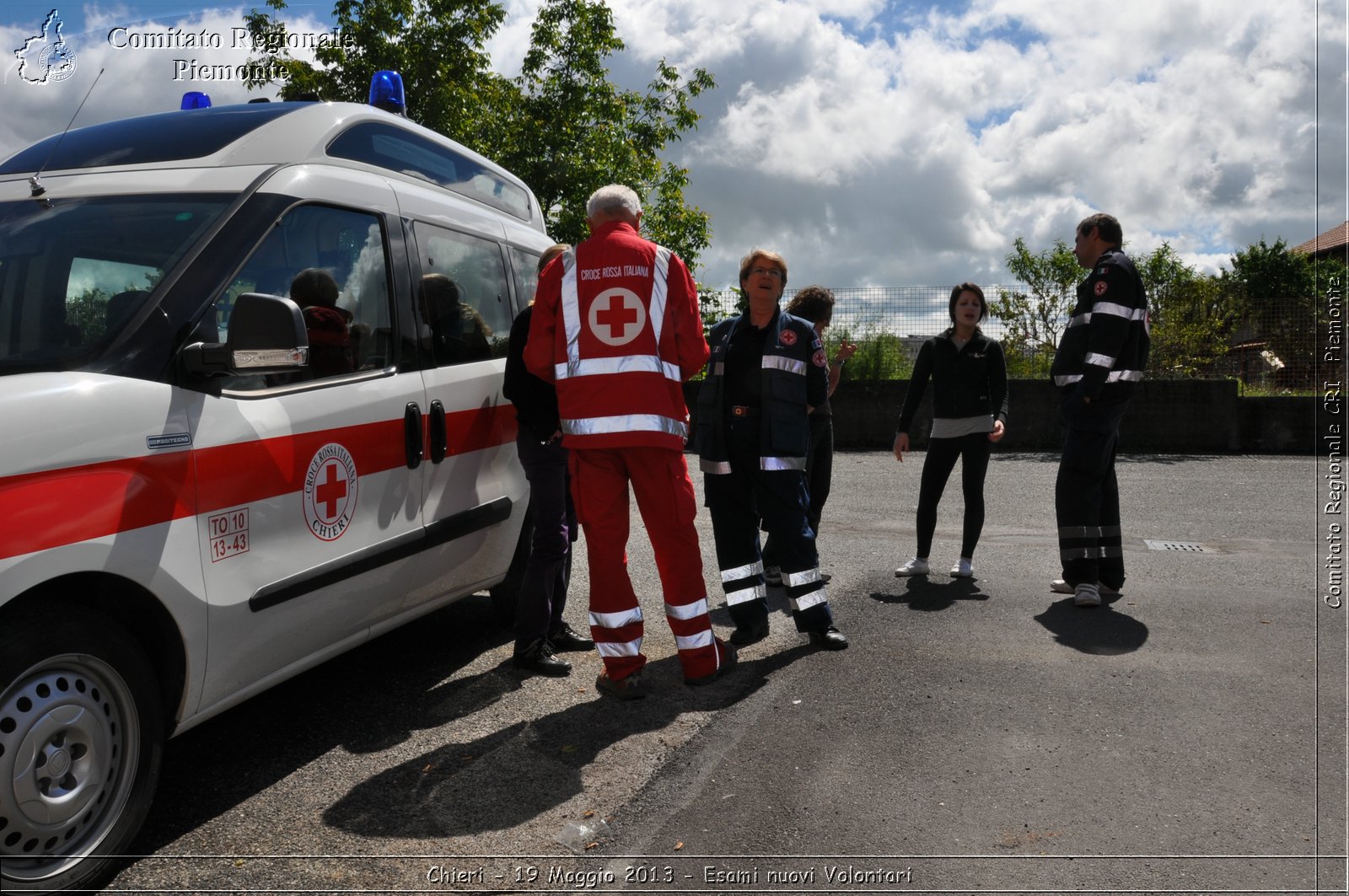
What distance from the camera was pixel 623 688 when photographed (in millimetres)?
4414

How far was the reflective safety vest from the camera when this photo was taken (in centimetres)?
416

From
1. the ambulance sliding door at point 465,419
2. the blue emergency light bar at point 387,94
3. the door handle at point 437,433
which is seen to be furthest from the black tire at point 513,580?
the blue emergency light bar at point 387,94

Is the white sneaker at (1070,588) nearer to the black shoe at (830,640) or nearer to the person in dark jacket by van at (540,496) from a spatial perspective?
the black shoe at (830,640)

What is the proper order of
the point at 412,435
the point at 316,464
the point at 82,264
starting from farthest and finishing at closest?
the point at 412,435 < the point at 316,464 < the point at 82,264

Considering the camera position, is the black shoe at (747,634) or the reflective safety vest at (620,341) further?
the black shoe at (747,634)

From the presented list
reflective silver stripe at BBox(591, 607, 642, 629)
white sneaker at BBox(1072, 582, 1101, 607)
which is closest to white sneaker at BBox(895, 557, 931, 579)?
white sneaker at BBox(1072, 582, 1101, 607)

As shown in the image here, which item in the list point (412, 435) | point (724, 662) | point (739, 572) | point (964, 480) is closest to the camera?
point (412, 435)

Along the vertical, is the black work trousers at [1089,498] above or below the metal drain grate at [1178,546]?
above

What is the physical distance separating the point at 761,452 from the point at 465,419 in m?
1.47

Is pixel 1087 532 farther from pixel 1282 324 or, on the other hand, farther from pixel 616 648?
pixel 1282 324

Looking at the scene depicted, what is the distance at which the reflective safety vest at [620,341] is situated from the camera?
4.16 meters

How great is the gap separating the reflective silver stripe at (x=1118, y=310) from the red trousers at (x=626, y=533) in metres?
2.98

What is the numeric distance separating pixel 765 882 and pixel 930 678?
2.02 meters

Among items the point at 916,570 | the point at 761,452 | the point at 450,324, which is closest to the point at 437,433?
the point at 450,324
